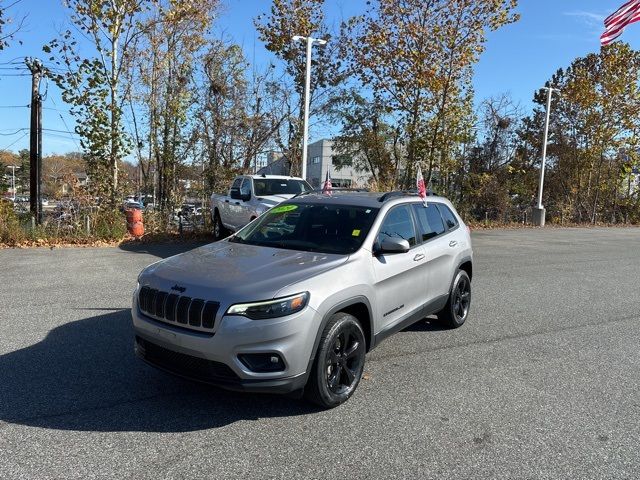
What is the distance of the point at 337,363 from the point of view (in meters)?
3.93

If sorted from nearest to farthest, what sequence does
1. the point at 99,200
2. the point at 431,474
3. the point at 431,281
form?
the point at 431,474 → the point at 431,281 → the point at 99,200

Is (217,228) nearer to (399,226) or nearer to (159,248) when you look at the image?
(159,248)

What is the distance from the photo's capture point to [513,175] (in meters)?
29.1

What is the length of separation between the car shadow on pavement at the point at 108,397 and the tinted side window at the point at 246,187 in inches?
306

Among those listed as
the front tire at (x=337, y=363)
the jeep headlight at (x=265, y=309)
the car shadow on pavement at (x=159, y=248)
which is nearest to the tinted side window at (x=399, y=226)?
the front tire at (x=337, y=363)

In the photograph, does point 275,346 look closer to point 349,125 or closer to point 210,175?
point 210,175

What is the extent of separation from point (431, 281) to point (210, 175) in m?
14.6

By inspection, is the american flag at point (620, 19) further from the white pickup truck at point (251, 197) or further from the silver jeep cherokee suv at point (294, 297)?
the silver jeep cherokee suv at point (294, 297)

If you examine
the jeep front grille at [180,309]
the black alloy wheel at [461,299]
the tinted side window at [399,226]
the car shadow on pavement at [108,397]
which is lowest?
the car shadow on pavement at [108,397]

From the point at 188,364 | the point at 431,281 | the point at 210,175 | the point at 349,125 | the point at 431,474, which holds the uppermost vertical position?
the point at 349,125

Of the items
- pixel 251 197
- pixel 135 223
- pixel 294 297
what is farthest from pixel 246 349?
pixel 135 223

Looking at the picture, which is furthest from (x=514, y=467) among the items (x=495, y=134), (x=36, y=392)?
(x=495, y=134)

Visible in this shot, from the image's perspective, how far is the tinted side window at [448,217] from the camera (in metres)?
6.24

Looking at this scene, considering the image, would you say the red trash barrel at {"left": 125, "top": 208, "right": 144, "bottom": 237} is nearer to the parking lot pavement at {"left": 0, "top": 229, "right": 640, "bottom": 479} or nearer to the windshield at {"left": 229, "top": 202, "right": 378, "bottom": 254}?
the parking lot pavement at {"left": 0, "top": 229, "right": 640, "bottom": 479}
